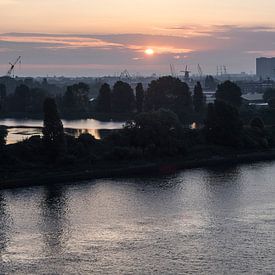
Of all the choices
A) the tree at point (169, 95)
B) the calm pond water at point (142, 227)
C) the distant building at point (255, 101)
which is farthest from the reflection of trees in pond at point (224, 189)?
the distant building at point (255, 101)

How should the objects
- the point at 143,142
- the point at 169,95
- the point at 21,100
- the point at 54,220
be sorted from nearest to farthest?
the point at 54,220 → the point at 143,142 → the point at 169,95 → the point at 21,100

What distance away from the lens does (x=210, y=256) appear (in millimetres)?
9758

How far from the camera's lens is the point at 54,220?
12.3 metres

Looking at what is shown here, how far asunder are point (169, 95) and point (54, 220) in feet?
65.2

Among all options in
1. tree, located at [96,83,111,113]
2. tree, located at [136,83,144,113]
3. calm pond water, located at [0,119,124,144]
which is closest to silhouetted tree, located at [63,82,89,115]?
calm pond water, located at [0,119,124,144]

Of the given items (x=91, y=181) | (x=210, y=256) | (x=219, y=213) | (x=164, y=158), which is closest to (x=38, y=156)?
(x=91, y=181)

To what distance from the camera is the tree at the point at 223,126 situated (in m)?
21.9

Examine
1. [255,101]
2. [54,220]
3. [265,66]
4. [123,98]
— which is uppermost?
[265,66]

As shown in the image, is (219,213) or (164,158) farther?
(164,158)

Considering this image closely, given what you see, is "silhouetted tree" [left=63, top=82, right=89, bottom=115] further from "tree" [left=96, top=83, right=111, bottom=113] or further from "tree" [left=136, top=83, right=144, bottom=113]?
"tree" [left=136, top=83, right=144, bottom=113]

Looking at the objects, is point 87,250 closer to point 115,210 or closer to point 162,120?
point 115,210

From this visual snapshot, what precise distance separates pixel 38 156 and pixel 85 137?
2139 mm

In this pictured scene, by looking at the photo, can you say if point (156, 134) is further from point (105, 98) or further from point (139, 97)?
point (105, 98)

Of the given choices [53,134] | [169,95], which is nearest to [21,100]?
[169,95]
